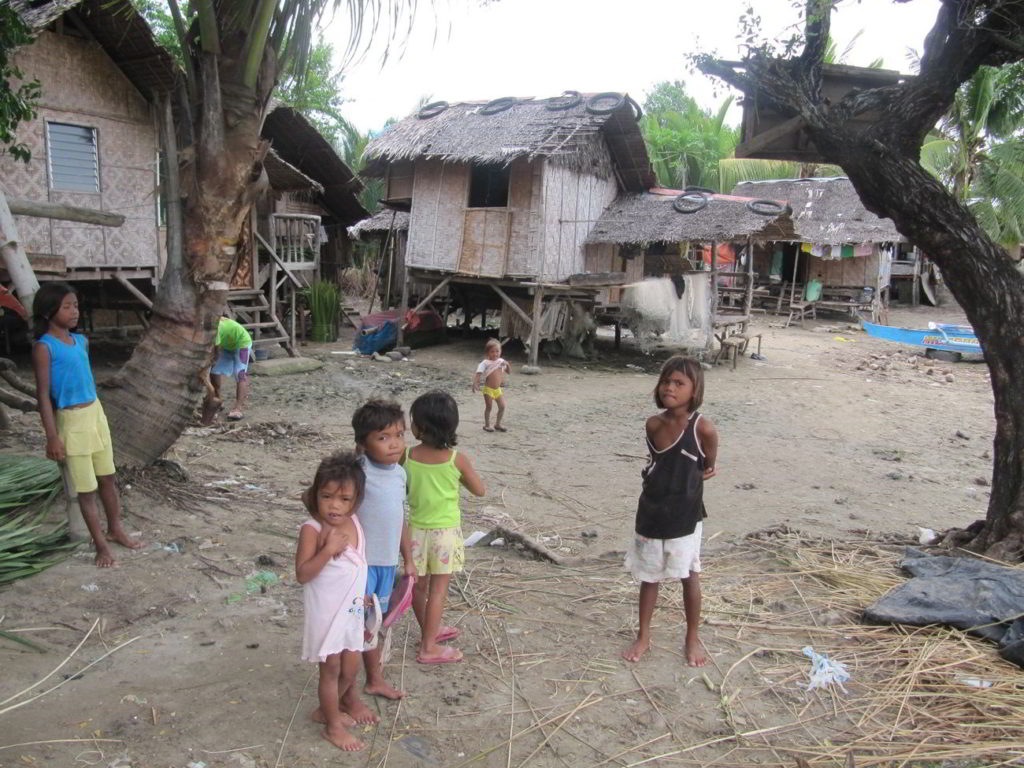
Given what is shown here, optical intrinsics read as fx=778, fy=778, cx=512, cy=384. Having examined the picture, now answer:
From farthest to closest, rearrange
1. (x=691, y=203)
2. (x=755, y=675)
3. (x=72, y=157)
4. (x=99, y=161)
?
1. (x=691, y=203)
2. (x=99, y=161)
3. (x=72, y=157)
4. (x=755, y=675)

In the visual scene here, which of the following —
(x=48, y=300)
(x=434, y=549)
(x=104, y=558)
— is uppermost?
(x=48, y=300)

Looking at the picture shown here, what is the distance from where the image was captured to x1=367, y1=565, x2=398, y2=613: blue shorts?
2965 mm

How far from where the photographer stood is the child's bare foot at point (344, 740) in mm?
2684

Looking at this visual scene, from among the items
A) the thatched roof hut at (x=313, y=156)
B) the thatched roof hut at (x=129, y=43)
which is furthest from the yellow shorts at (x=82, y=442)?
the thatched roof hut at (x=313, y=156)

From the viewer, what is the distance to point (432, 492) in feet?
10.5

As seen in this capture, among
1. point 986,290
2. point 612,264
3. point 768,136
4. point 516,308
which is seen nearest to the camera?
point 986,290

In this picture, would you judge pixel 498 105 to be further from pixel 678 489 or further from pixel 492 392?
pixel 678 489

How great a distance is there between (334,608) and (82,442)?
81.7 inches

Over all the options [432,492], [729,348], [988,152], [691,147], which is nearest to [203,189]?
[432,492]

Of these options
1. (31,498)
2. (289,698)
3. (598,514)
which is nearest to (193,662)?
(289,698)

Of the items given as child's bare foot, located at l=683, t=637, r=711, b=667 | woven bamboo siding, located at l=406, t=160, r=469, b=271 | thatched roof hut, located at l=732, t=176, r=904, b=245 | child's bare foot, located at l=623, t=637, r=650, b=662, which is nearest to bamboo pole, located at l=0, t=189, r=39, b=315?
child's bare foot, located at l=623, t=637, r=650, b=662

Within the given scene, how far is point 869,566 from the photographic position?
14.9 feet

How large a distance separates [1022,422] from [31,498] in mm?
5575

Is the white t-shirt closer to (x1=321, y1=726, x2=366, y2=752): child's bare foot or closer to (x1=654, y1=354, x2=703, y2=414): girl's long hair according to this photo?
(x1=654, y1=354, x2=703, y2=414): girl's long hair
